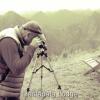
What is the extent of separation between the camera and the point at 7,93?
482 cm

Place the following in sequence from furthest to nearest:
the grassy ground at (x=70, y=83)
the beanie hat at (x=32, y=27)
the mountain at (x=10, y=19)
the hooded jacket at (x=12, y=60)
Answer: the mountain at (x=10, y=19), the grassy ground at (x=70, y=83), the beanie hat at (x=32, y=27), the hooded jacket at (x=12, y=60)

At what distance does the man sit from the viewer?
4.48m

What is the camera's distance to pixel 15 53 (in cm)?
450

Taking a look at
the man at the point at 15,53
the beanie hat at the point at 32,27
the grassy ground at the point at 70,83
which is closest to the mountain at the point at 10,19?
the grassy ground at the point at 70,83

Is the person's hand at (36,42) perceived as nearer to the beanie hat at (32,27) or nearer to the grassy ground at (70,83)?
the beanie hat at (32,27)

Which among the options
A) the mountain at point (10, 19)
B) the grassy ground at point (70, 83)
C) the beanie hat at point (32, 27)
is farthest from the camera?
the mountain at point (10, 19)

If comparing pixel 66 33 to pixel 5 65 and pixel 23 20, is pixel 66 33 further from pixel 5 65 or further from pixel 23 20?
pixel 5 65

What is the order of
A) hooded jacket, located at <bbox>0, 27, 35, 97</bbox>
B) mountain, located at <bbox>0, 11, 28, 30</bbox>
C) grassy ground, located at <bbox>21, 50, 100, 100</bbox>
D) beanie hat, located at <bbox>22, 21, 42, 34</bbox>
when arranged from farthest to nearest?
1. mountain, located at <bbox>0, 11, 28, 30</bbox>
2. grassy ground, located at <bbox>21, 50, 100, 100</bbox>
3. beanie hat, located at <bbox>22, 21, 42, 34</bbox>
4. hooded jacket, located at <bbox>0, 27, 35, 97</bbox>

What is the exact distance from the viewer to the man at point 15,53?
4484mm

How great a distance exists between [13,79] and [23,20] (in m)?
19.5

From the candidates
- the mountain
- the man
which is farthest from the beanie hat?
the mountain

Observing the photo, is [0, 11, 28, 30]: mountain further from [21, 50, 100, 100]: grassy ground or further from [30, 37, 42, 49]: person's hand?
[30, 37, 42, 49]: person's hand

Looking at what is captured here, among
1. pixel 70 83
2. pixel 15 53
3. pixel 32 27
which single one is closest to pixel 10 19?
pixel 70 83

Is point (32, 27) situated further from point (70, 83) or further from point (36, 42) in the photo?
point (70, 83)
